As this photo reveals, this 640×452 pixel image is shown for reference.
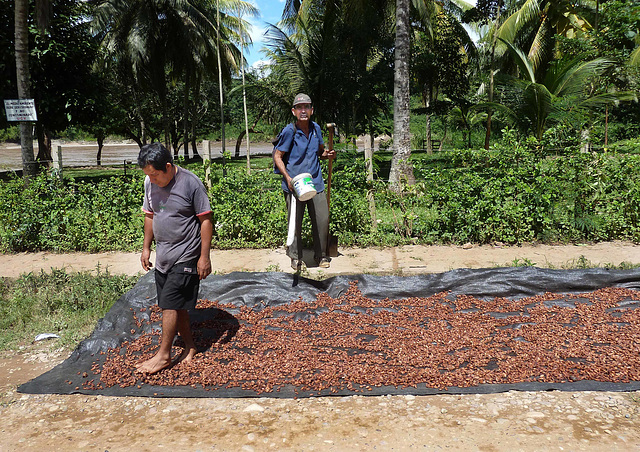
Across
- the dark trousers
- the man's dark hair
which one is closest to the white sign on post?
the dark trousers

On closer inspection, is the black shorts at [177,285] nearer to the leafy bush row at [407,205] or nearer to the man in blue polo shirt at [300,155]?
the man in blue polo shirt at [300,155]

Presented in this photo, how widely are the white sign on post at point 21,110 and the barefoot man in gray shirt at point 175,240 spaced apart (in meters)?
7.30

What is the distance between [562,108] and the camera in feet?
33.8

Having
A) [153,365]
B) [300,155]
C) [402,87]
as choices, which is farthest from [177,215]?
[402,87]

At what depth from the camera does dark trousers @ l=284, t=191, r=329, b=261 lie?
5398 millimetres

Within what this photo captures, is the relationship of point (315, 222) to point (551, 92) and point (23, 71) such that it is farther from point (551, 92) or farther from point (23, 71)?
point (551, 92)

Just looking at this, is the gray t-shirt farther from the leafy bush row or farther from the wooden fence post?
the wooden fence post

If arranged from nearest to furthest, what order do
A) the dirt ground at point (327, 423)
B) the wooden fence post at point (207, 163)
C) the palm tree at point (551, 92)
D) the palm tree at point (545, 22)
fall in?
the dirt ground at point (327, 423)
the wooden fence post at point (207, 163)
the palm tree at point (551, 92)
the palm tree at point (545, 22)

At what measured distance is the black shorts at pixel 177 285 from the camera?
3.46 m

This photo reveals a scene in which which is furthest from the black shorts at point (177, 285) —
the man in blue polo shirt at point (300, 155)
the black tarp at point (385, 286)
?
the man in blue polo shirt at point (300, 155)

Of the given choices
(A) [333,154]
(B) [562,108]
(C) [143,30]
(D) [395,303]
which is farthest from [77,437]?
(C) [143,30]

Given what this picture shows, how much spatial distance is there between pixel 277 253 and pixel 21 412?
3.66 meters

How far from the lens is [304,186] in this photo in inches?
198

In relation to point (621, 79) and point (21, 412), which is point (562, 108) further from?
point (21, 412)
